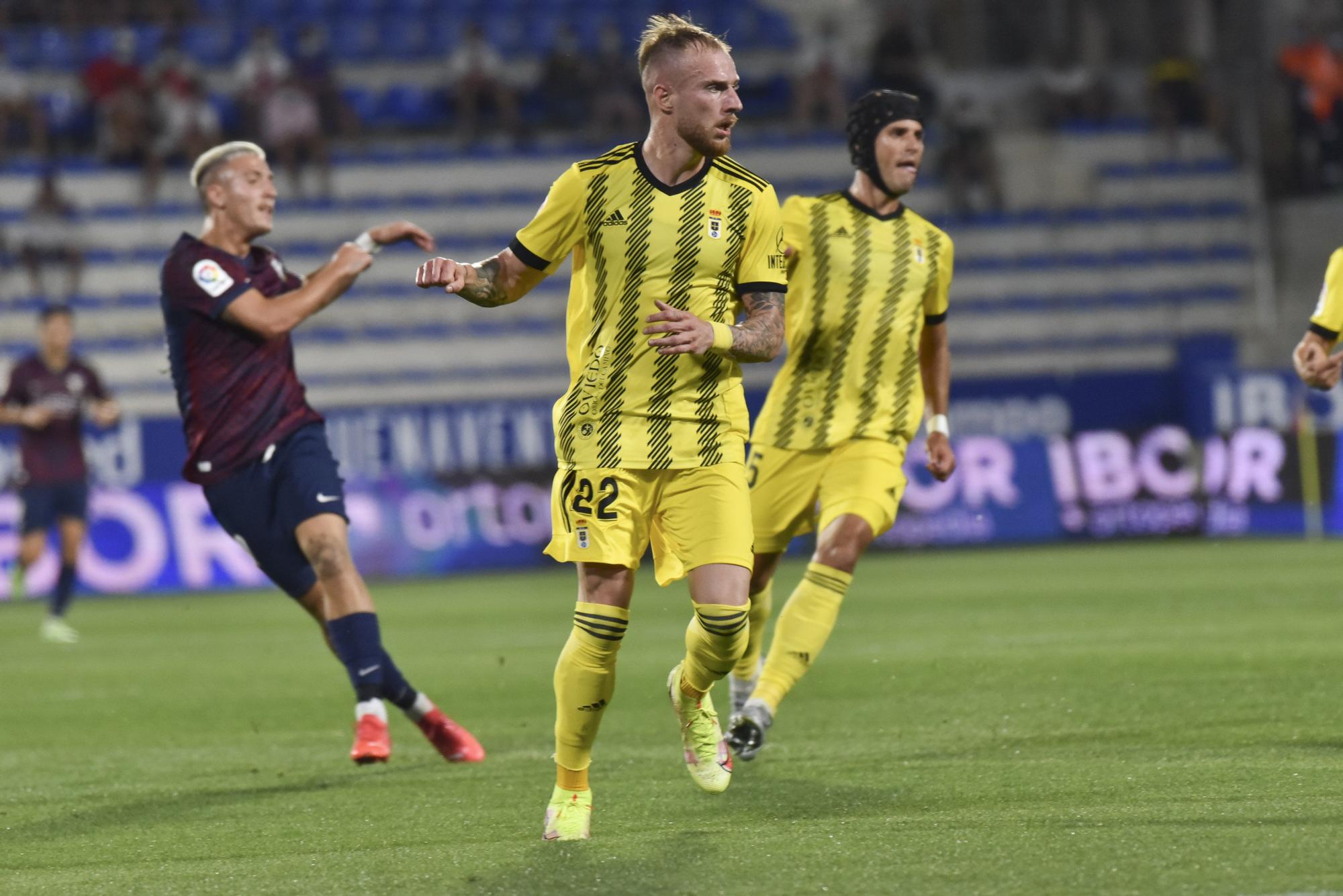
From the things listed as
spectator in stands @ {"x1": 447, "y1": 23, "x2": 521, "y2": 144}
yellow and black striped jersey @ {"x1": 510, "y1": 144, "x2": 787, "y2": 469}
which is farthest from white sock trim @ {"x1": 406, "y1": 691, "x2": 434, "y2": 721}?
spectator in stands @ {"x1": 447, "y1": 23, "x2": 521, "y2": 144}

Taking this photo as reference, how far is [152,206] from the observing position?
2238 centimetres

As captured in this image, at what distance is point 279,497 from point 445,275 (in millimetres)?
2293

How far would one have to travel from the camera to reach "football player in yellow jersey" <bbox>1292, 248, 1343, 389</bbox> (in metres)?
7.21

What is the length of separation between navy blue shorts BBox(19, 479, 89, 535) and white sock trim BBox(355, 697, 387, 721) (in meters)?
7.76

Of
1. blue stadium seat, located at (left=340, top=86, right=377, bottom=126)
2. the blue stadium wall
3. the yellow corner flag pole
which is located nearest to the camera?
the blue stadium wall

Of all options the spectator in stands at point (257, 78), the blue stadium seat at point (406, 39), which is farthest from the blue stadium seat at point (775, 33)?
the spectator in stands at point (257, 78)

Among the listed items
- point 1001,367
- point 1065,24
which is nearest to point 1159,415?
point 1001,367

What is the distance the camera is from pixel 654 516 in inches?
222

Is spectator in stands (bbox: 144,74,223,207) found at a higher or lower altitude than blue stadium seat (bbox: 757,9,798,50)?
lower

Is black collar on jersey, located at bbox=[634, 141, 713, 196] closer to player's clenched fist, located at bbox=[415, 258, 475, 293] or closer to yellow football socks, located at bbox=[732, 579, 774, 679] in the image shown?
player's clenched fist, located at bbox=[415, 258, 475, 293]

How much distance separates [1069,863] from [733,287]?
6.23 ft

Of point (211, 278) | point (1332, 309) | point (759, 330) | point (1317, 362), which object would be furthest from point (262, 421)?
point (1332, 309)

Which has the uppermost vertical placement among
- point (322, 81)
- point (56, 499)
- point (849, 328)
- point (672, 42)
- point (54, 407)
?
point (322, 81)

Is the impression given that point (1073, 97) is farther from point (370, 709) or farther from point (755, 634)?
point (370, 709)
